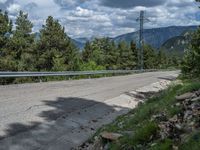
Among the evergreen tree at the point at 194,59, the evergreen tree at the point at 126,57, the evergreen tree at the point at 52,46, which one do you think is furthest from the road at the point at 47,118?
the evergreen tree at the point at 126,57

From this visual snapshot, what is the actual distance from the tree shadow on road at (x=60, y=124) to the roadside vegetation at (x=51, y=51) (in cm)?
1735

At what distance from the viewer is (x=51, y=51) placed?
64.2 meters

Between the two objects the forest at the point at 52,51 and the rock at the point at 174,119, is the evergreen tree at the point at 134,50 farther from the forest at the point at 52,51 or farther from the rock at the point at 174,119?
the rock at the point at 174,119

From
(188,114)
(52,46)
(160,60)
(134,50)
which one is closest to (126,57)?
(134,50)

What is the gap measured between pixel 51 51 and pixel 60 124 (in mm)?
52879

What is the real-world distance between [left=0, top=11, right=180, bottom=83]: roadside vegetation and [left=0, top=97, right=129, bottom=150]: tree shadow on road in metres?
17.3

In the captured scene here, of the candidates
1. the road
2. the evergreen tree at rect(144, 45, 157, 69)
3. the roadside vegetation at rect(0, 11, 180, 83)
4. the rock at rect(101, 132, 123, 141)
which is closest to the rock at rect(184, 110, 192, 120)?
the rock at rect(101, 132, 123, 141)

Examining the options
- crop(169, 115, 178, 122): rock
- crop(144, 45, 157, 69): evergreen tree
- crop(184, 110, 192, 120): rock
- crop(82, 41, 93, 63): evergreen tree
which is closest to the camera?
crop(184, 110, 192, 120): rock


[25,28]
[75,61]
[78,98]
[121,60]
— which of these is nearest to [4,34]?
[75,61]

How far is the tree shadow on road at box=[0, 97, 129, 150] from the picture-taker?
9508 mm

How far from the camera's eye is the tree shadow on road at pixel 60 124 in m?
9.51

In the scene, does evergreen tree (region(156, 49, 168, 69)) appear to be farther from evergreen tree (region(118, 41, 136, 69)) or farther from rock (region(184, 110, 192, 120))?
rock (region(184, 110, 192, 120))

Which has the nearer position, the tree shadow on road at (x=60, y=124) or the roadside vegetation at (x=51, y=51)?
the tree shadow on road at (x=60, y=124)

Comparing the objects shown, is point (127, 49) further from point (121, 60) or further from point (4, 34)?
point (4, 34)
